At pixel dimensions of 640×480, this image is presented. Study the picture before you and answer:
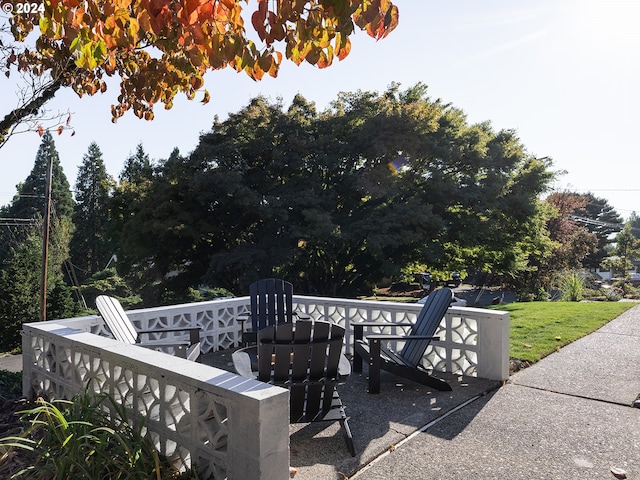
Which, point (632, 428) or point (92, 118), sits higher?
point (92, 118)

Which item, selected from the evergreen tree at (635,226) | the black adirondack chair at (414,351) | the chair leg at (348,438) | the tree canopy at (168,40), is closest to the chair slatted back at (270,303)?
the black adirondack chair at (414,351)

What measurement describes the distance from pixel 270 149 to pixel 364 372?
14.2m

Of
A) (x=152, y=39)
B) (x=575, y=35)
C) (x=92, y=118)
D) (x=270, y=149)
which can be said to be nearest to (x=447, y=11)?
(x=575, y=35)

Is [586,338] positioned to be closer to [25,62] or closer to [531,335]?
[531,335]

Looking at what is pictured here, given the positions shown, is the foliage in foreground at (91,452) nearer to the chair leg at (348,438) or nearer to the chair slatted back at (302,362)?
the chair slatted back at (302,362)

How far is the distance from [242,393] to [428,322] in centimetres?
306

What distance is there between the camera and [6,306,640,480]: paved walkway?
127 inches

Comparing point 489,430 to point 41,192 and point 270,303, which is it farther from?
point 41,192

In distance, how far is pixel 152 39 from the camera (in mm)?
4035

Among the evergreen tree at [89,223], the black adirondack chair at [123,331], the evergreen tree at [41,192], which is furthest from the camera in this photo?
the evergreen tree at [41,192]

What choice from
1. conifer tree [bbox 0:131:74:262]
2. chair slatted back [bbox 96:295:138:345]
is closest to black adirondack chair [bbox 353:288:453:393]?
chair slatted back [bbox 96:295:138:345]

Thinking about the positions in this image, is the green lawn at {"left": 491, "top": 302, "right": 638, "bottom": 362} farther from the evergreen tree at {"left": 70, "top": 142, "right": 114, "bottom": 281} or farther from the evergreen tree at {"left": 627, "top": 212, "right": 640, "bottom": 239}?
the evergreen tree at {"left": 627, "top": 212, "right": 640, "bottom": 239}

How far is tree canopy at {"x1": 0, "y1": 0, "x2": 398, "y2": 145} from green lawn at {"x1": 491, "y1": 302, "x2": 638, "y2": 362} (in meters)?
5.29

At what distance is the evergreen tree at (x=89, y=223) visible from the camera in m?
43.2
